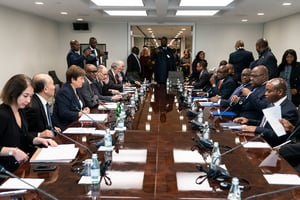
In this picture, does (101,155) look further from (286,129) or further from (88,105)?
(88,105)

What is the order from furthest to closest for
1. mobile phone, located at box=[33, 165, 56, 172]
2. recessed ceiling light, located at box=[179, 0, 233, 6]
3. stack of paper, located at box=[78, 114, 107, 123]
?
recessed ceiling light, located at box=[179, 0, 233, 6] → stack of paper, located at box=[78, 114, 107, 123] → mobile phone, located at box=[33, 165, 56, 172]

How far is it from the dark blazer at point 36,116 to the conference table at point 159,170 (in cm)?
44

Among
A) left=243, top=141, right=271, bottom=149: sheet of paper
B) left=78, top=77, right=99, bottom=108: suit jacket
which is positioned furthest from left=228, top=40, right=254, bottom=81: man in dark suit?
left=243, top=141, right=271, bottom=149: sheet of paper

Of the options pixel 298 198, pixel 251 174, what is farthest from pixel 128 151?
pixel 298 198

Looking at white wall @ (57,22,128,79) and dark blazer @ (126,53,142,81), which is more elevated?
white wall @ (57,22,128,79)

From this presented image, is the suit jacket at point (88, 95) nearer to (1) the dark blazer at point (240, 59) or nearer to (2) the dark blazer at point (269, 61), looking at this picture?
(2) the dark blazer at point (269, 61)

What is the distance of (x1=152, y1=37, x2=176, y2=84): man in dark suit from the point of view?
787cm

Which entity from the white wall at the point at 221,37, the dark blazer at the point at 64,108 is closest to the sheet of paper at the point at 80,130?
the dark blazer at the point at 64,108

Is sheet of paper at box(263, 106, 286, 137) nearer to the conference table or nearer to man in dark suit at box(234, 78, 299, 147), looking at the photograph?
man in dark suit at box(234, 78, 299, 147)

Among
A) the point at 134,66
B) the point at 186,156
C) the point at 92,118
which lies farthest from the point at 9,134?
the point at 134,66

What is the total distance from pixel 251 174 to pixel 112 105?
2.65 metres

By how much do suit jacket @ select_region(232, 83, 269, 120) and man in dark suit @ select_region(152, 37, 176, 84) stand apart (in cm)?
430

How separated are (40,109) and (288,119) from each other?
208 cm

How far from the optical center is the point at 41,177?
175 centimetres
